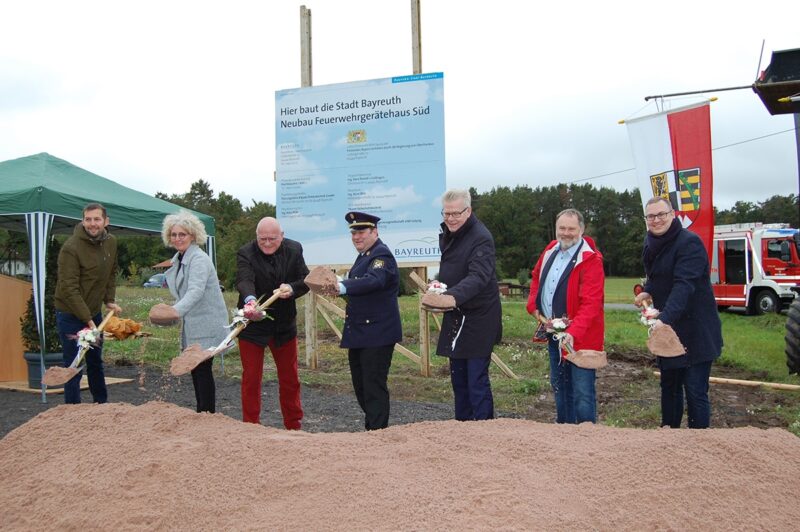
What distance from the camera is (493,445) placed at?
2463 mm

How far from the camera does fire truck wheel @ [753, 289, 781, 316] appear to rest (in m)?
16.5

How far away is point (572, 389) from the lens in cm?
387

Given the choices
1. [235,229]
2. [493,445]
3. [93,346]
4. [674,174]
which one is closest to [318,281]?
[493,445]

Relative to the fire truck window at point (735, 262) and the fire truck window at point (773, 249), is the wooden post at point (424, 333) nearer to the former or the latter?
the fire truck window at point (773, 249)

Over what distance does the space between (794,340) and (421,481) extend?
7218 mm

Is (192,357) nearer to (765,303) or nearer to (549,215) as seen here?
(765,303)

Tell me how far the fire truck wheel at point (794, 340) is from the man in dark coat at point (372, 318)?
6003mm

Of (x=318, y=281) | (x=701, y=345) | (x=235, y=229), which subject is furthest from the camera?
(x=235, y=229)

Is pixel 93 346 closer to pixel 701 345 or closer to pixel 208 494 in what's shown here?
pixel 208 494

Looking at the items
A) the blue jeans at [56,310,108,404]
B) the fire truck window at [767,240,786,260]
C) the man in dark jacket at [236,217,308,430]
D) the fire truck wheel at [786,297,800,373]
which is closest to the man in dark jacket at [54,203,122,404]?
the blue jeans at [56,310,108,404]

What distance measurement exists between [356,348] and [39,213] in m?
4.10

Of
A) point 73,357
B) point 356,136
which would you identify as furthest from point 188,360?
point 356,136

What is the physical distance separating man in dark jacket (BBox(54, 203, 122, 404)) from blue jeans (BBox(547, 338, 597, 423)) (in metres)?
3.53

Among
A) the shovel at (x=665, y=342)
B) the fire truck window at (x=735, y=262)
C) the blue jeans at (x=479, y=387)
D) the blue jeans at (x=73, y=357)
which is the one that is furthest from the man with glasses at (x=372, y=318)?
the fire truck window at (x=735, y=262)
